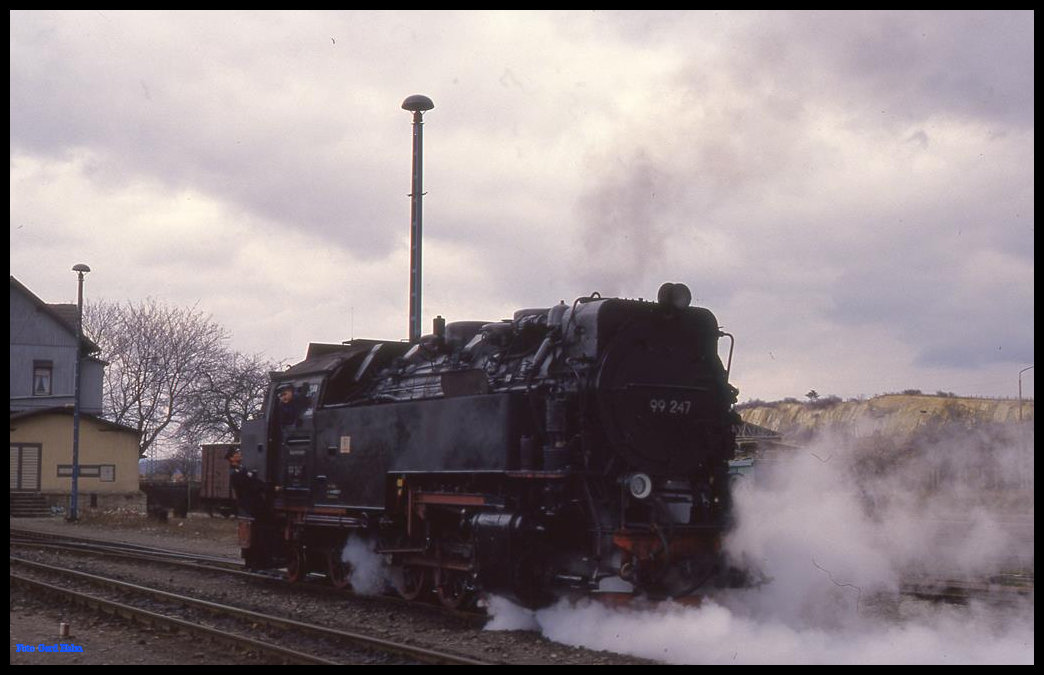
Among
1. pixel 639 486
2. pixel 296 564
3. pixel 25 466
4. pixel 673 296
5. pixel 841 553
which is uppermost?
pixel 673 296

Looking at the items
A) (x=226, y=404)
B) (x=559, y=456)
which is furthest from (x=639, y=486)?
(x=226, y=404)

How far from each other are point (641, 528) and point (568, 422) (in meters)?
1.17

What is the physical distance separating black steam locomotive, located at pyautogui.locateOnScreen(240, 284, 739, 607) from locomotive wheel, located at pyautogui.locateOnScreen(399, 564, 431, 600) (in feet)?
0.08

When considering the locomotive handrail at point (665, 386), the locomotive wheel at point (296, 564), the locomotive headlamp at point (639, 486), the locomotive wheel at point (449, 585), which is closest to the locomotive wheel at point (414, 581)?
the locomotive wheel at point (449, 585)

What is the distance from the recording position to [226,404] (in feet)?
134

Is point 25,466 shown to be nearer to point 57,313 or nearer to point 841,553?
point 57,313

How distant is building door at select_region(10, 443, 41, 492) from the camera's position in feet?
124

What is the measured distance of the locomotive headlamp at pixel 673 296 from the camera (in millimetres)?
10555

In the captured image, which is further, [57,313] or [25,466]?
[57,313]

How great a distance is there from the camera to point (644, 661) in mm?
8664

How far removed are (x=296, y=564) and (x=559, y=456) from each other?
620 cm

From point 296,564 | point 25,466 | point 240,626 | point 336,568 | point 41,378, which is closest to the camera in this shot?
point 240,626

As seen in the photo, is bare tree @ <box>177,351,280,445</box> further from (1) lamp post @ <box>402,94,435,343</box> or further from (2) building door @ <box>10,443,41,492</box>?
(1) lamp post @ <box>402,94,435,343</box>

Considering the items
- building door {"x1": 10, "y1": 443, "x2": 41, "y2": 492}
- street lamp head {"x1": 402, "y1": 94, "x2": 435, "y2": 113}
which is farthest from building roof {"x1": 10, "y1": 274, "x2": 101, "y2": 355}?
street lamp head {"x1": 402, "y1": 94, "x2": 435, "y2": 113}
